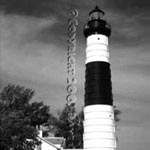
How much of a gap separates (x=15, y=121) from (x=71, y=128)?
37.4 metres

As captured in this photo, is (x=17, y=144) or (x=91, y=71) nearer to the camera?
(x=17, y=144)

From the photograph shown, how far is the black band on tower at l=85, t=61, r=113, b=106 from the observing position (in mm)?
33875

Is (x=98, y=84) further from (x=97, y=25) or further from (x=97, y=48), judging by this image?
(x=97, y=25)

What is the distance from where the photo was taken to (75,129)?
63.8m

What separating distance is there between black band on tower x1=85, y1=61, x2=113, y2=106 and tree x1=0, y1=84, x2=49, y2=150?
729 centimetres

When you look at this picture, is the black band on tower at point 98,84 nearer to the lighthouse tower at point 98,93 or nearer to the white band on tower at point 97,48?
the lighthouse tower at point 98,93

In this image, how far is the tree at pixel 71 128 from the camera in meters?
62.7

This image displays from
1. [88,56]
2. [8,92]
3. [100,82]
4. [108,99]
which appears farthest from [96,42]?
[8,92]

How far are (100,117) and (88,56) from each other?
8593 mm

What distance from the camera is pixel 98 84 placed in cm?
3425

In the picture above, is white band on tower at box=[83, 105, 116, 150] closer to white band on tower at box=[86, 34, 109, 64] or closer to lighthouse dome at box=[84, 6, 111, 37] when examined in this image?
white band on tower at box=[86, 34, 109, 64]

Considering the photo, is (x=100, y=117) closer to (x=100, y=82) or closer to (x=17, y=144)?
(x=100, y=82)

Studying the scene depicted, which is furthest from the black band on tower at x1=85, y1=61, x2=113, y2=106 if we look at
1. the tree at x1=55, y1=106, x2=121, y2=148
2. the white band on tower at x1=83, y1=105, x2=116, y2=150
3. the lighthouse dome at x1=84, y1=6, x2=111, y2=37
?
the tree at x1=55, y1=106, x2=121, y2=148

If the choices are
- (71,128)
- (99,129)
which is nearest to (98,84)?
(99,129)
